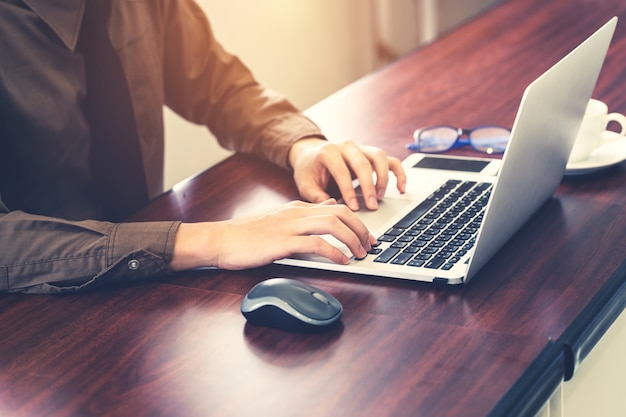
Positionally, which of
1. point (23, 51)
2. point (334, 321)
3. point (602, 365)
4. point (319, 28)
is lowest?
point (319, 28)

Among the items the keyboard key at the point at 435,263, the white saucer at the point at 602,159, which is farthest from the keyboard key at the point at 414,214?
the white saucer at the point at 602,159

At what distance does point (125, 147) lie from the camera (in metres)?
1.54

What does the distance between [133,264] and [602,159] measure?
674 mm

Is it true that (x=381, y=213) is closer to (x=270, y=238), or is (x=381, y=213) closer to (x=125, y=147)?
(x=270, y=238)

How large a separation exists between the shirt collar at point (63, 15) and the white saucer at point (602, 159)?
2.51ft

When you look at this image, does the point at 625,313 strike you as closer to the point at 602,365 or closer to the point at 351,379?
the point at 602,365

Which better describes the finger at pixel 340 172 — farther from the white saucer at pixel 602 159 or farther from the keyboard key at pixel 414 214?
the white saucer at pixel 602 159

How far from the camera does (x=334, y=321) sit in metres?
0.95

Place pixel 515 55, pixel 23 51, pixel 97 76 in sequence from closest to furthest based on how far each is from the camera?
1. pixel 23 51
2. pixel 97 76
3. pixel 515 55

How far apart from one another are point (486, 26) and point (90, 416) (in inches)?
57.8

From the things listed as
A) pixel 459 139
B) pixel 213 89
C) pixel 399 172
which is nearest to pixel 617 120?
pixel 459 139

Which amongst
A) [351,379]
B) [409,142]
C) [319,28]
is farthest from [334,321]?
[319,28]

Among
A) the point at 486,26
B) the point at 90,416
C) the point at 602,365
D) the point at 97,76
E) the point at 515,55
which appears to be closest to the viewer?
the point at 90,416

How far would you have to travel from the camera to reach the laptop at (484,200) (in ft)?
3.17
